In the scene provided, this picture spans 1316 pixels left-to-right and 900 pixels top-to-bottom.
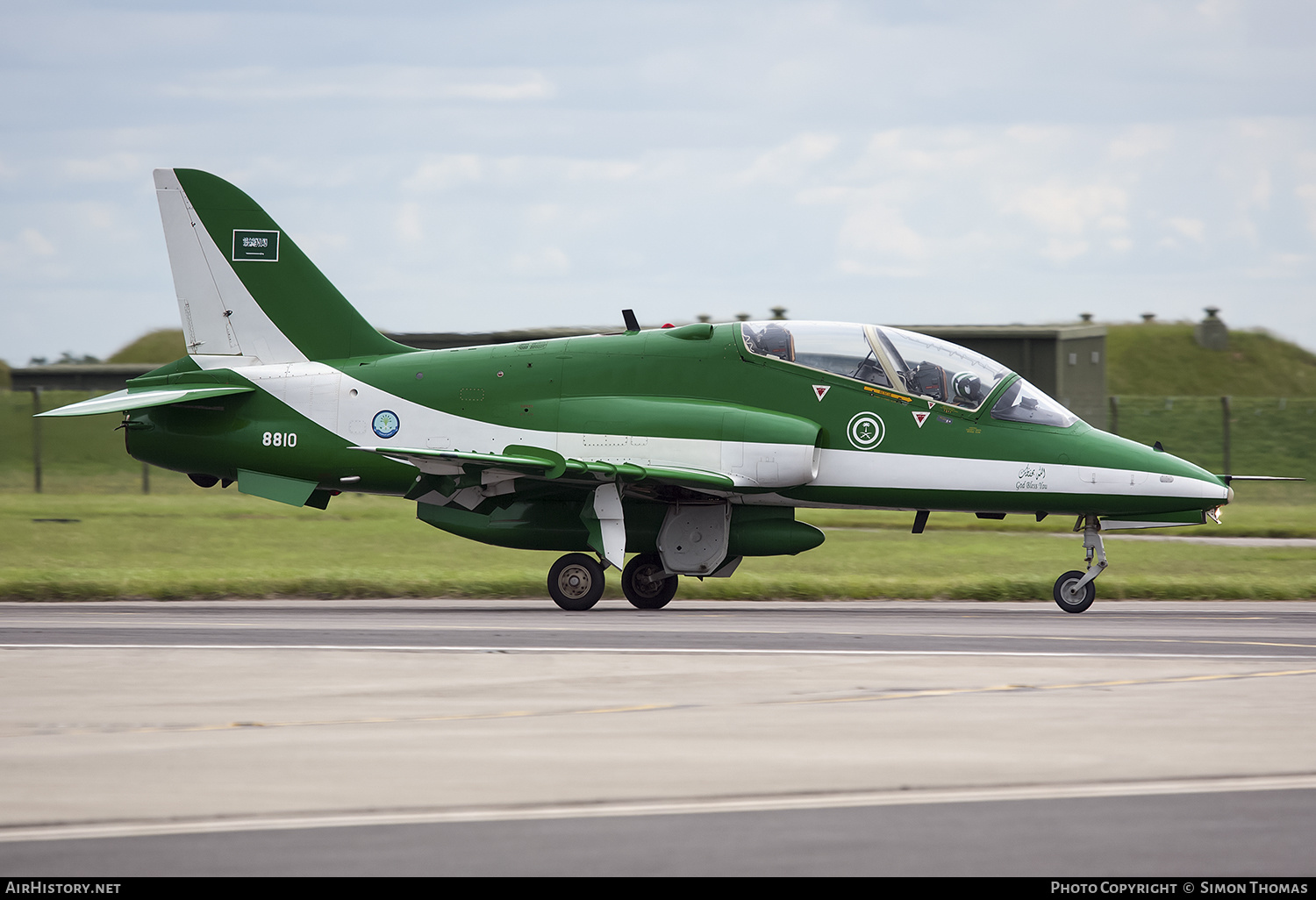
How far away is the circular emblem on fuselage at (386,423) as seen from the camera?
17.3 m

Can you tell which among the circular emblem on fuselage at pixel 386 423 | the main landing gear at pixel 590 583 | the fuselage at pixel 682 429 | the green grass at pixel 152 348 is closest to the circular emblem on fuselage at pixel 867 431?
the fuselage at pixel 682 429

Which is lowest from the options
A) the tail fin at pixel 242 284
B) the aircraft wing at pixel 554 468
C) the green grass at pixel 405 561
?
the green grass at pixel 405 561

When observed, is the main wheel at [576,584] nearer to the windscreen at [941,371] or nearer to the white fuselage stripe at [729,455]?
the white fuselage stripe at [729,455]

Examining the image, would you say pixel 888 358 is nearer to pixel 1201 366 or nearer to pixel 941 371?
pixel 941 371

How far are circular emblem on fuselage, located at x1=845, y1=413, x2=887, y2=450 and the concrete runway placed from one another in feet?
11.6

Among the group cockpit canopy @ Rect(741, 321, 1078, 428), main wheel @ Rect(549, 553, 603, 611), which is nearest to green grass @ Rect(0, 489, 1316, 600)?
main wheel @ Rect(549, 553, 603, 611)

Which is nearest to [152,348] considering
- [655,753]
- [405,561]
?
[405,561]

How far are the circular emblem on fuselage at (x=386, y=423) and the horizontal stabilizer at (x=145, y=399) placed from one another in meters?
1.67

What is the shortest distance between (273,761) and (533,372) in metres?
9.95

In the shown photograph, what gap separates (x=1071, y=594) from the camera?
51.8ft

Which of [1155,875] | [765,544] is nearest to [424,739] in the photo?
[1155,875]

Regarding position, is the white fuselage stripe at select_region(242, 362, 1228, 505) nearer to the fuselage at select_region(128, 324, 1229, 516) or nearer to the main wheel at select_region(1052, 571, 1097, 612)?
the fuselage at select_region(128, 324, 1229, 516)

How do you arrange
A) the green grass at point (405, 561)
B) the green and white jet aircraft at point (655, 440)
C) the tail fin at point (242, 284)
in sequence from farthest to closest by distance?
the tail fin at point (242, 284) → the green grass at point (405, 561) → the green and white jet aircraft at point (655, 440)

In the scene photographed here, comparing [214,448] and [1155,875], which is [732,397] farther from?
[1155,875]
